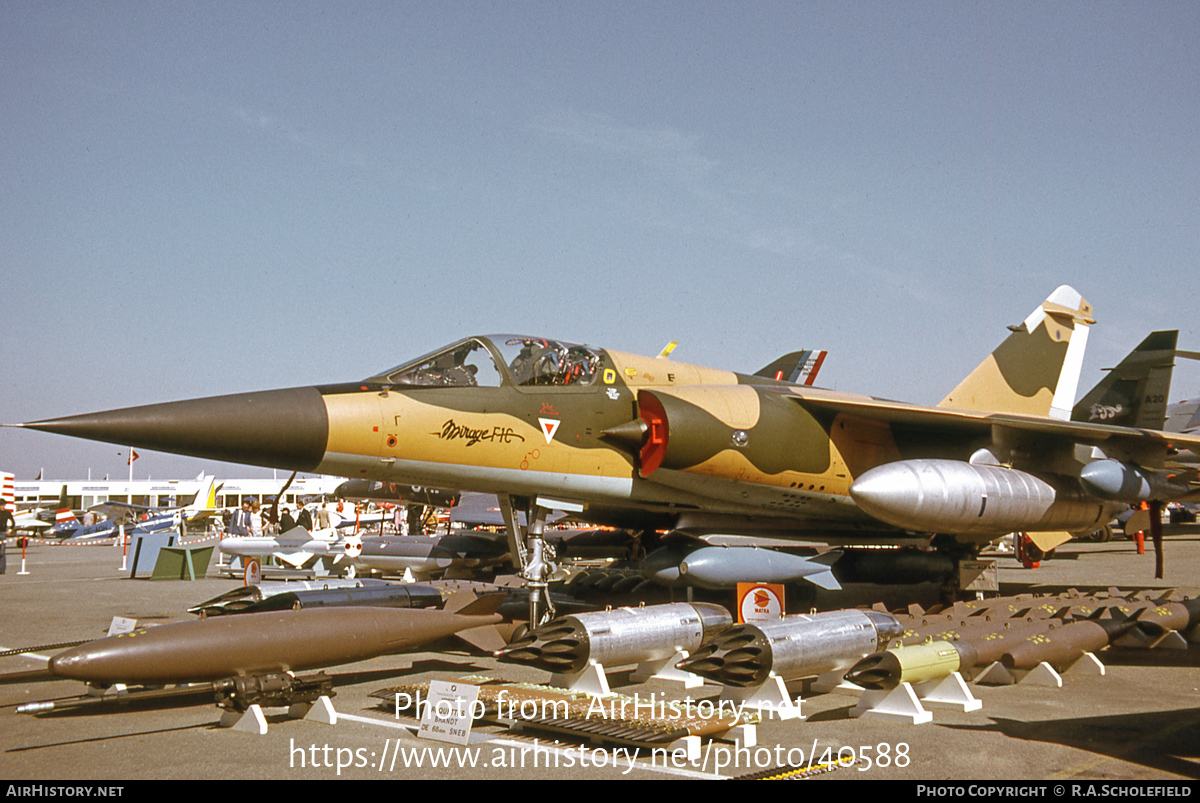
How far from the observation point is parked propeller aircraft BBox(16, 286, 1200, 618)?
25.6 feet

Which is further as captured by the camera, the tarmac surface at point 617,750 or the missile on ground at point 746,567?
the missile on ground at point 746,567

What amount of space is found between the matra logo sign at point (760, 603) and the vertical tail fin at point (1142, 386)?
9384 millimetres

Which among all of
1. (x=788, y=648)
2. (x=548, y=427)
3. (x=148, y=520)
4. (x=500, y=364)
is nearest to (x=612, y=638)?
(x=788, y=648)

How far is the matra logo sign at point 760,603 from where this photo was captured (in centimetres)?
828

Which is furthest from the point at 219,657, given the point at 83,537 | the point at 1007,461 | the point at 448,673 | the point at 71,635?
the point at 83,537

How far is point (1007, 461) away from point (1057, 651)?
12.7 feet

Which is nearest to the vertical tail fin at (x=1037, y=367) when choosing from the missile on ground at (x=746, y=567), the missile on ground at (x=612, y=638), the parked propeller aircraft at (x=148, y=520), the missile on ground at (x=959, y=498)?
the missile on ground at (x=959, y=498)

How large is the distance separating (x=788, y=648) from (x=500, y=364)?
14.1 ft

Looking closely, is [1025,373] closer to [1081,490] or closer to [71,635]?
[1081,490]

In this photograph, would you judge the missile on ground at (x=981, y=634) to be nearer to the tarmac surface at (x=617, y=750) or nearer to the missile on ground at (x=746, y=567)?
the tarmac surface at (x=617, y=750)

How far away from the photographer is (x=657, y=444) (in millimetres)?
9789

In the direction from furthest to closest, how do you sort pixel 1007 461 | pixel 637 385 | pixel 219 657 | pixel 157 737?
pixel 1007 461, pixel 637 385, pixel 219 657, pixel 157 737

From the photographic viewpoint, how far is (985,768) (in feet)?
16.7

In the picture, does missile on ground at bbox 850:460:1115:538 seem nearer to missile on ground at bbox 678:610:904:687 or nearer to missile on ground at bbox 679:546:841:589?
missile on ground at bbox 679:546:841:589
